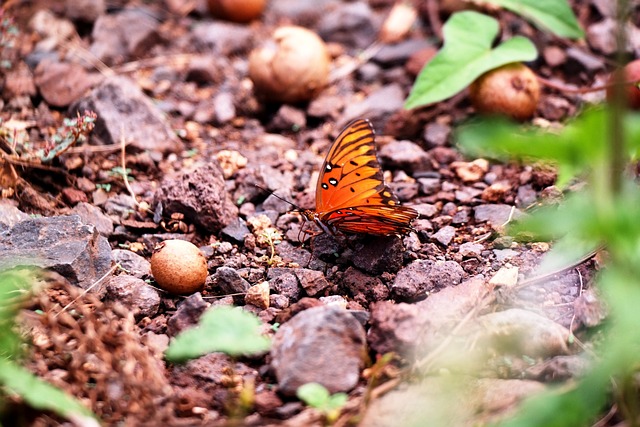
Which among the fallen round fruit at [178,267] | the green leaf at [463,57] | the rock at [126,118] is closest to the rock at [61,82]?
the rock at [126,118]

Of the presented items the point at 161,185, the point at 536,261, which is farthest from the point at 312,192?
the point at 536,261

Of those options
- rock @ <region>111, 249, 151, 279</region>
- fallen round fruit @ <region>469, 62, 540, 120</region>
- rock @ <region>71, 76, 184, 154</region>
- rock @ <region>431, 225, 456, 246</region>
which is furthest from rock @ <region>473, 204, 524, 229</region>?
rock @ <region>71, 76, 184, 154</region>

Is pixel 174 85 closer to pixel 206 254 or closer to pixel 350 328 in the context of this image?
pixel 206 254

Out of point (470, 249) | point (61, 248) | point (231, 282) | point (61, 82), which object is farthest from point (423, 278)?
point (61, 82)

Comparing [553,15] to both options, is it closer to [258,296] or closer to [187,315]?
[258,296]

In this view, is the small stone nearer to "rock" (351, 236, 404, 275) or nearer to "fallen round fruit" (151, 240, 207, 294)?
"fallen round fruit" (151, 240, 207, 294)

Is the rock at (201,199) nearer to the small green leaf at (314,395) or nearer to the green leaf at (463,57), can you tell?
the green leaf at (463,57)
